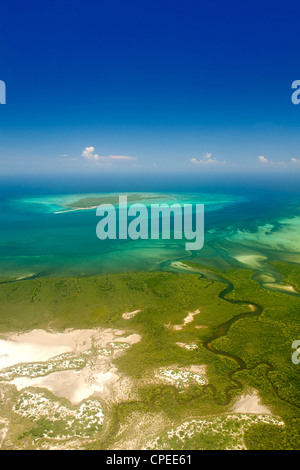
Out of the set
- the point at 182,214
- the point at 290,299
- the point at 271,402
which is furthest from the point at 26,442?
the point at 182,214

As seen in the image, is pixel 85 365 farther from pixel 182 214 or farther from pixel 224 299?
pixel 182 214

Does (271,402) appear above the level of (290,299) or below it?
below

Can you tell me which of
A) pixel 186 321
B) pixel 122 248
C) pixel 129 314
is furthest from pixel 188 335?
pixel 122 248

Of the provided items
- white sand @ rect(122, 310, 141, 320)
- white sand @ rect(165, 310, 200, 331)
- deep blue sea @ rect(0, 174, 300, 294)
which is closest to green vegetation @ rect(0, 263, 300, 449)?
white sand @ rect(165, 310, 200, 331)

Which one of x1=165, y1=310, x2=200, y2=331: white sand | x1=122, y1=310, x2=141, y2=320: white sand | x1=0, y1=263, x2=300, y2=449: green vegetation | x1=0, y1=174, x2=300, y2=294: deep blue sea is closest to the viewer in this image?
x1=0, y1=263, x2=300, y2=449: green vegetation

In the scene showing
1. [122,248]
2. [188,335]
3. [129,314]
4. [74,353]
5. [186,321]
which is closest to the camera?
[74,353]

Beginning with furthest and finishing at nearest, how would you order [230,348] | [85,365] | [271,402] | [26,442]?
[230,348]
[85,365]
[271,402]
[26,442]

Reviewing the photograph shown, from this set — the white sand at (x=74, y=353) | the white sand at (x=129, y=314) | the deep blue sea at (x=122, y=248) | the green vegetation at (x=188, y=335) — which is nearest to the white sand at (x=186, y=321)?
the green vegetation at (x=188, y=335)

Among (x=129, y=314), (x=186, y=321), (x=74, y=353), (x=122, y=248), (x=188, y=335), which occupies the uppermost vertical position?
(x=122, y=248)

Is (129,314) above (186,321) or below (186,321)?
above

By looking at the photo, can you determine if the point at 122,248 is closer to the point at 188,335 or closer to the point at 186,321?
the point at 186,321

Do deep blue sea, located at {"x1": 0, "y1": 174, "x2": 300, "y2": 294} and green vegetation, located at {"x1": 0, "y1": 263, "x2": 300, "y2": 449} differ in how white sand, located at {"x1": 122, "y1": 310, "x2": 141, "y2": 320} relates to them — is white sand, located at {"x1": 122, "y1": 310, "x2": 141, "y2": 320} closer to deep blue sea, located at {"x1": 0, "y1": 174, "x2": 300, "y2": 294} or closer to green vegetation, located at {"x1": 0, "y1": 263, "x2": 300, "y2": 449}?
green vegetation, located at {"x1": 0, "y1": 263, "x2": 300, "y2": 449}
